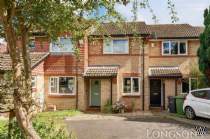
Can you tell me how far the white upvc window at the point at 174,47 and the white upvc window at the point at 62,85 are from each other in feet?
25.4

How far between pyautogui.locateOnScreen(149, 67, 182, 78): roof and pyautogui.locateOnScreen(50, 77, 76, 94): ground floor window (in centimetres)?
598

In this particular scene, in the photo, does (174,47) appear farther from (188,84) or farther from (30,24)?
(30,24)

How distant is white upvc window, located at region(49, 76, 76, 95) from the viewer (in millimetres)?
30219

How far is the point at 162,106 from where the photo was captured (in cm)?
3169

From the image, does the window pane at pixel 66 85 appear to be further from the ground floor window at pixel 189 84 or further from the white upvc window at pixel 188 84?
the ground floor window at pixel 189 84

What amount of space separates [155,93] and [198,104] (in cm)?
1009

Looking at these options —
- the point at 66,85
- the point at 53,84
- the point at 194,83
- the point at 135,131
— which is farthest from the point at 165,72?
the point at 135,131

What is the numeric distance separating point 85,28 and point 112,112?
60.1ft

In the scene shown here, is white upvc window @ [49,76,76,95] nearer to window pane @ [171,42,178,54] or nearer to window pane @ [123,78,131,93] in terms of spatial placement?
window pane @ [123,78,131,93]

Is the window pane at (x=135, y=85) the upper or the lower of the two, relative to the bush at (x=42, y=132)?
upper

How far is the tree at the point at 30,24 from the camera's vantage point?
27.5ft

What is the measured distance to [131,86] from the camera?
30.5 meters

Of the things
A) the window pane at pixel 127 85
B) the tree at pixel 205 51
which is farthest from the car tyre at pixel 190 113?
the window pane at pixel 127 85

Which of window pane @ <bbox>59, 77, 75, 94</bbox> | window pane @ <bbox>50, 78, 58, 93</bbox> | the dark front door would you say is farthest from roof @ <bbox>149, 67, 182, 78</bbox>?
window pane @ <bbox>50, 78, 58, 93</bbox>
